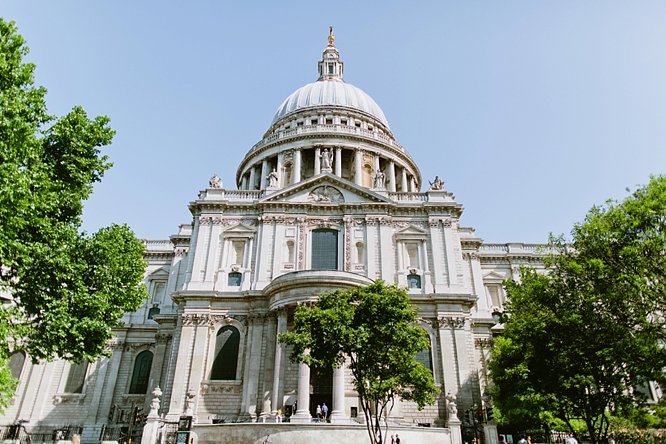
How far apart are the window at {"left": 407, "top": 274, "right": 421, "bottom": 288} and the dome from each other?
2929cm

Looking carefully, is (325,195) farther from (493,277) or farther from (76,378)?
(76,378)

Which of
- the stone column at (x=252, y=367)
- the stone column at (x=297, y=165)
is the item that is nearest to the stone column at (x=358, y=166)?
the stone column at (x=297, y=165)

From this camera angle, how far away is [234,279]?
33531 millimetres

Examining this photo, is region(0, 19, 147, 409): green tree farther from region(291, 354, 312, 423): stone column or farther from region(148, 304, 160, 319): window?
region(148, 304, 160, 319): window

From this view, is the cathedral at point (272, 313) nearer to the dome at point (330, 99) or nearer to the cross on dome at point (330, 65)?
the dome at point (330, 99)

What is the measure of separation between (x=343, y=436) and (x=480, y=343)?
17909 millimetres

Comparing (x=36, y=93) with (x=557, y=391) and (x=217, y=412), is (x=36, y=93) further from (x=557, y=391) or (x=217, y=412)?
(x=557, y=391)

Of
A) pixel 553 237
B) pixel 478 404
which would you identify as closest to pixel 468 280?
pixel 478 404

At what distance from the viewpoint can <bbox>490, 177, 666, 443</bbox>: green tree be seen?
1922 centimetres

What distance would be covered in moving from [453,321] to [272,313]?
40.7 feet

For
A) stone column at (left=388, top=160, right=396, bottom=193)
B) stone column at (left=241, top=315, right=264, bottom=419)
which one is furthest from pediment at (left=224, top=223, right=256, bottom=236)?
stone column at (left=388, top=160, right=396, bottom=193)

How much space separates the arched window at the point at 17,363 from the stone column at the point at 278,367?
23714mm

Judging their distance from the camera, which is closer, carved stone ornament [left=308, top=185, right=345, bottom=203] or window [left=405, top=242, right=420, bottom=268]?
window [left=405, top=242, right=420, bottom=268]

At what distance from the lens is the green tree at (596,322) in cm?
1922
